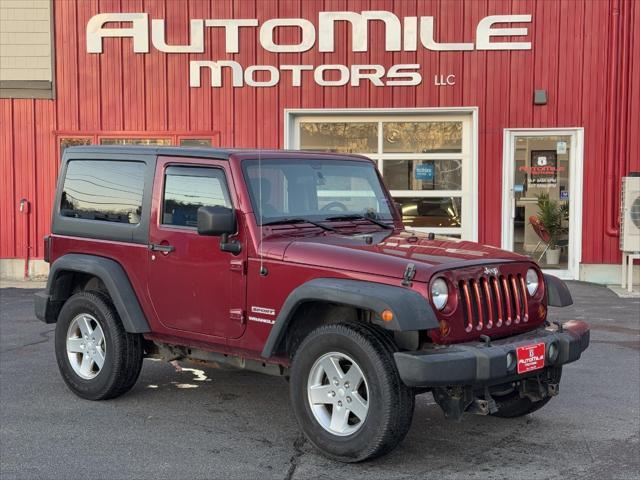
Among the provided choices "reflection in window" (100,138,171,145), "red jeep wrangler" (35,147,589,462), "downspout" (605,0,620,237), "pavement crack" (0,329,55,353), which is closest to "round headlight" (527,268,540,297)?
"red jeep wrangler" (35,147,589,462)

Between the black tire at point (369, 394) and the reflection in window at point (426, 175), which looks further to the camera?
the reflection in window at point (426, 175)

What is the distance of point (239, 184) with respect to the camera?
5.02 meters

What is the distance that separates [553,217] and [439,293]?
8.33 m

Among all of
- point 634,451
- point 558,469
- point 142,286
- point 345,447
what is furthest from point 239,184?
point 634,451

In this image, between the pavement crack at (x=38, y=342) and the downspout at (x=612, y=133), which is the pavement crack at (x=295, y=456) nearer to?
the pavement crack at (x=38, y=342)

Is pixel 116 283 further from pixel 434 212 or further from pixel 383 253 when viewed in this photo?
pixel 434 212

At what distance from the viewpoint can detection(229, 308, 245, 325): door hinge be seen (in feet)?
16.1

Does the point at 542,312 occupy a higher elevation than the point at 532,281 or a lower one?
lower

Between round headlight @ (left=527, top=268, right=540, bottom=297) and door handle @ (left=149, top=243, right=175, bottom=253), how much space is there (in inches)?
93.2

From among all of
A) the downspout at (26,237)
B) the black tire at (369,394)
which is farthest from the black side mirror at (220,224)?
the downspout at (26,237)

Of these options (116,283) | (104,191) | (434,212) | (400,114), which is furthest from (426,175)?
(116,283)

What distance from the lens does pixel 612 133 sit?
11.7 m

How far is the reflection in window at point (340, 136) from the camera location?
1252 cm

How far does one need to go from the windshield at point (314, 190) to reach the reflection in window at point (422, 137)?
21.5ft
